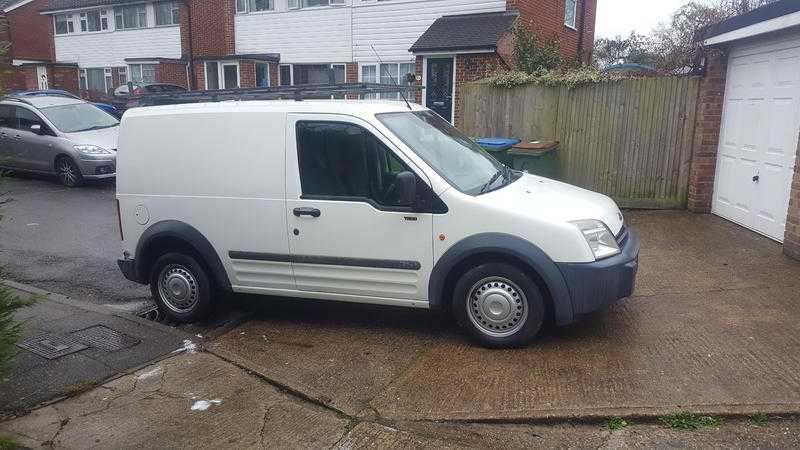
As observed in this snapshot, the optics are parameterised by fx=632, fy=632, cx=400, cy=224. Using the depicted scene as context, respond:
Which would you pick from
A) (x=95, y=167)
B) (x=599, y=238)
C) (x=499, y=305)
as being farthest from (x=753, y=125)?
(x=95, y=167)

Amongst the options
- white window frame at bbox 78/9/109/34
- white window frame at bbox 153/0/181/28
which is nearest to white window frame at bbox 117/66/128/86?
white window frame at bbox 78/9/109/34

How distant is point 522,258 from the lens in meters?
4.57

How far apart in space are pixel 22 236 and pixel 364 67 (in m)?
13.4

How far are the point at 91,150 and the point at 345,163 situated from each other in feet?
31.6

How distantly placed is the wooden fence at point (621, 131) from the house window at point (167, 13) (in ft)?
62.5

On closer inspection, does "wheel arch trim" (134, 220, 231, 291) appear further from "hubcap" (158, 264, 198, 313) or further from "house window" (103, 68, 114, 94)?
"house window" (103, 68, 114, 94)

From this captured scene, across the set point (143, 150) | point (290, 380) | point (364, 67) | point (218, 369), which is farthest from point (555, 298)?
point (364, 67)

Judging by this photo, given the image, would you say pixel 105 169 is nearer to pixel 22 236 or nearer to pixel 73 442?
pixel 22 236

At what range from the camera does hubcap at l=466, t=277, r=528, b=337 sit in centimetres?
470

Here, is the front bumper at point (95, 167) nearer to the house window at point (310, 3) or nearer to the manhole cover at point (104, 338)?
the manhole cover at point (104, 338)

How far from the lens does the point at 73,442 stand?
379cm

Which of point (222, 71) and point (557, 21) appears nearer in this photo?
point (557, 21)

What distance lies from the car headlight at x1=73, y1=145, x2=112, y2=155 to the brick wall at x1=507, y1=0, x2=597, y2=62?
421 inches

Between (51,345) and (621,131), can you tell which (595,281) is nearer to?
(51,345)
